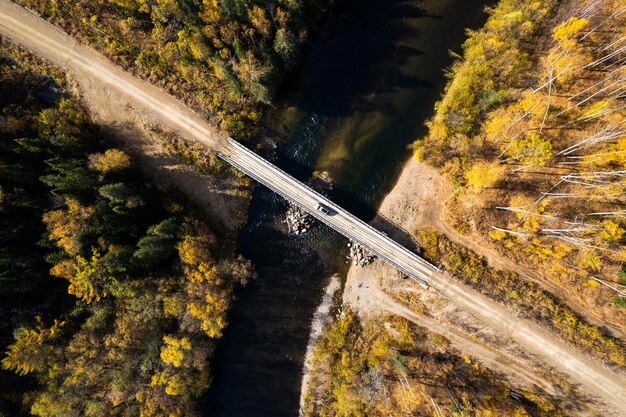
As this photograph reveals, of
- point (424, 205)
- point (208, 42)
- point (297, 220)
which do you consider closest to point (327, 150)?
point (297, 220)

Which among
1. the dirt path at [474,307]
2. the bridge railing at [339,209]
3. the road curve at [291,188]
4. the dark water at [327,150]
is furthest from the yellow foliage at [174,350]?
the dirt path at [474,307]

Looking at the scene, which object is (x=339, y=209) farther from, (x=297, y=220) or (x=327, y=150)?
(x=327, y=150)

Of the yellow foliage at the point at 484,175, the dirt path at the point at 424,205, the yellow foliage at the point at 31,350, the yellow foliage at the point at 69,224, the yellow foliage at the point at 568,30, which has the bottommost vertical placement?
the yellow foliage at the point at 31,350

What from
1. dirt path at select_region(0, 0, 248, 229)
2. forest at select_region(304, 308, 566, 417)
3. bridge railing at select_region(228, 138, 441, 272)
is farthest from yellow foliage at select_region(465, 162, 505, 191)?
dirt path at select_region(0, 0, 248, 229)

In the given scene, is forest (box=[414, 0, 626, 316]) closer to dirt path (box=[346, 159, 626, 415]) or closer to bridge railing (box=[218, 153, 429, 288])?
dirt path (box=[346, 159, 626, 415])

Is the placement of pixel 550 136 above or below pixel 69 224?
above

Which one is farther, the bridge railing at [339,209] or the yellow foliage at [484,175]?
the bridge railing at [339,209]

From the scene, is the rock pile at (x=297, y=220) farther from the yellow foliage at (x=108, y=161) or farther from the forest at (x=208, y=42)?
the yellow foliage at (x=108, y=161)
